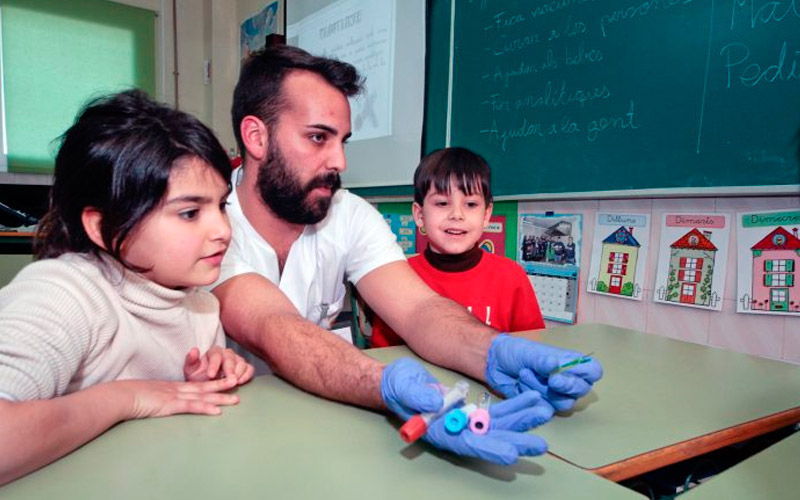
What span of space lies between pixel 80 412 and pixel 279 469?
25cm

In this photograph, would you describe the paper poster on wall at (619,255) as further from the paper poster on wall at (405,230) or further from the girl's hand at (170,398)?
the girl's hand at (170,398)

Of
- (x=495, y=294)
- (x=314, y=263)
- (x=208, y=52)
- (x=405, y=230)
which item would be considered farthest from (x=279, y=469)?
(x=208, y=52)

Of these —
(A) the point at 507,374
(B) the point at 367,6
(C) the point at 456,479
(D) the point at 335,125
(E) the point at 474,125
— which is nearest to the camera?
(C) the point at 456,479

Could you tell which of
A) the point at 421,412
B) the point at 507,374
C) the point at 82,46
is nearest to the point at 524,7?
the point at 507,374

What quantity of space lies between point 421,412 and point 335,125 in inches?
38.0

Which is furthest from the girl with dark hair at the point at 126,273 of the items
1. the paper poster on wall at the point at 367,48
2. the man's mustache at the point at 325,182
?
the paper poster on wall at the point at 367,48

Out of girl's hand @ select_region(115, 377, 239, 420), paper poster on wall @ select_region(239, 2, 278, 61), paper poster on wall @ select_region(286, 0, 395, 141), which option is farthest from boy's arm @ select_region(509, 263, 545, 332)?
paper poster on wall @ select_region(239, 2, 278, 61)

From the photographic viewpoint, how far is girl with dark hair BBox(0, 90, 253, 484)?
64cm

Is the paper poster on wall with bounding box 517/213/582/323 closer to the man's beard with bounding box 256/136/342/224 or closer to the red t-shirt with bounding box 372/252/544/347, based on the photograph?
the red t-shirt with bounding box 372/252/544/347

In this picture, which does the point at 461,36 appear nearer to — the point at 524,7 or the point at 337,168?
the point at 524,7

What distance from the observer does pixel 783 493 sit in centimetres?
54

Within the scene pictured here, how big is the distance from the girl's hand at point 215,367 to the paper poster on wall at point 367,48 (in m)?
1.97

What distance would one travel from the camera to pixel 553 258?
1.96 m

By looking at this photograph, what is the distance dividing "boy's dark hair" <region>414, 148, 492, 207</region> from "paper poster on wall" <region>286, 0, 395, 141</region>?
1.08 meters
